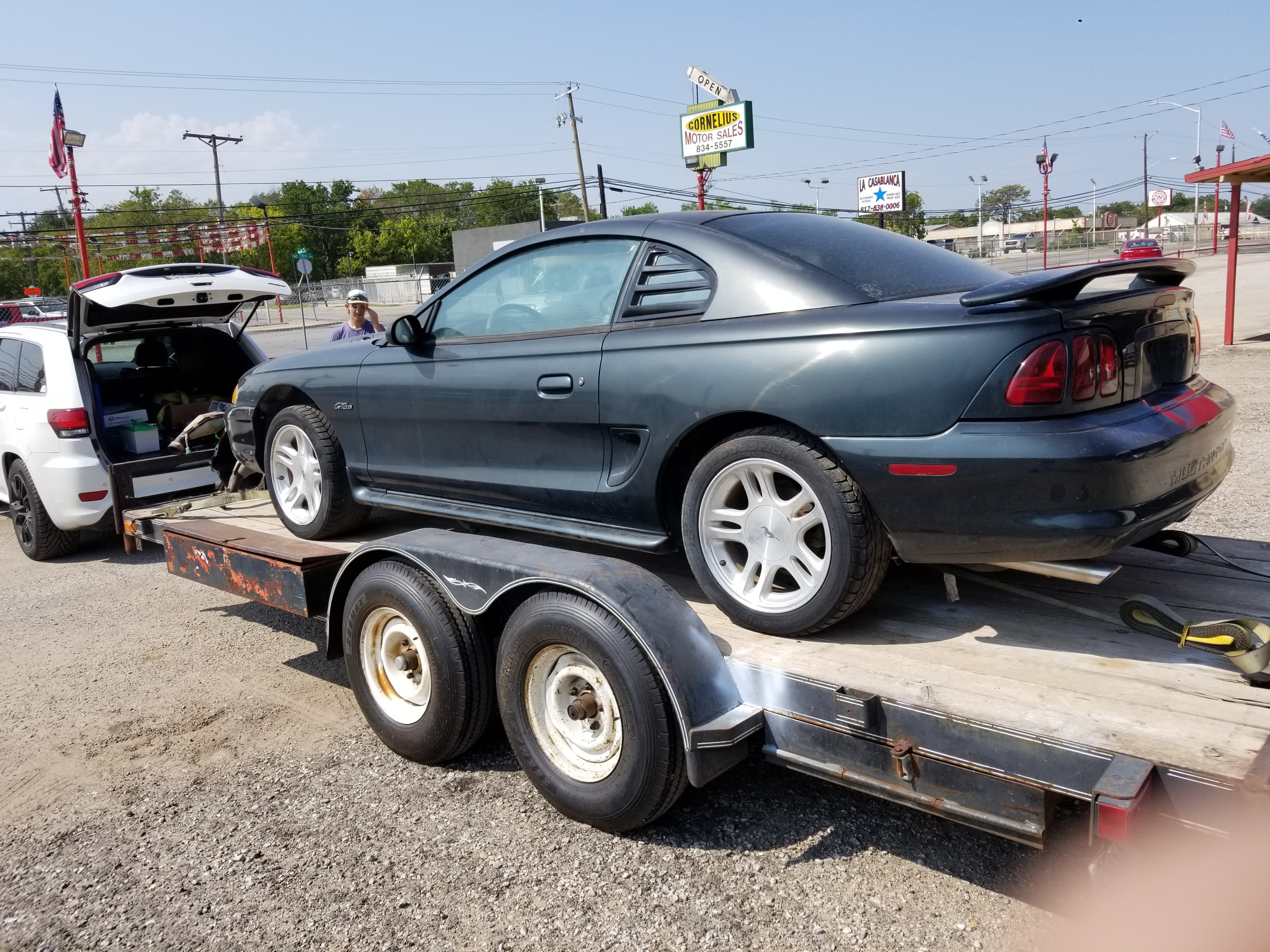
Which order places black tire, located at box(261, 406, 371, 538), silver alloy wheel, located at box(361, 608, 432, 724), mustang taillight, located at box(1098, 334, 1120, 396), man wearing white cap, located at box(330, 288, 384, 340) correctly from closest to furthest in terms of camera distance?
mustang taillight, located at box(1098, 334, 1120, 396), silver alloy wheel, located at box(361, 608, 432, 724), black tire, located at box(261, 406, 371, 538), man wearing white cap, located at box(330, 288, 384, 340)

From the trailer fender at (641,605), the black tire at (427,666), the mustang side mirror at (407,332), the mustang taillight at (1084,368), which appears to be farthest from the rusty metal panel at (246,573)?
the mustang taillight at (1084,368)

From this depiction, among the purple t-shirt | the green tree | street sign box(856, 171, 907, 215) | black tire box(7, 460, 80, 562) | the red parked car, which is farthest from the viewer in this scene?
the green tree

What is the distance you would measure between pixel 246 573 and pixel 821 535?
279cm

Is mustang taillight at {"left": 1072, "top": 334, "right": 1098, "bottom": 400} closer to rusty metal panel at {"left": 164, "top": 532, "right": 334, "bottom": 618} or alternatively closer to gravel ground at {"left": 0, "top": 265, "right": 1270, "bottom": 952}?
gravel ground at {"left": 0, "top": 265, "right": 1270, "bottom": 952}

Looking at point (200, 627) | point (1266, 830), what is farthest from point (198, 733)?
point (1266, 830)

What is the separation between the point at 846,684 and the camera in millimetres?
2730

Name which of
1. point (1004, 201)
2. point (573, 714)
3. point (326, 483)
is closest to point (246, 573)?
point (326, 483)

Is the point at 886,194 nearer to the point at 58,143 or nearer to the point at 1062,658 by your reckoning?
Result: the point at 58,143

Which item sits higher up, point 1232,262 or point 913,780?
point 1232,262

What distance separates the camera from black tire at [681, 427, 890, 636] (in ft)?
9.66

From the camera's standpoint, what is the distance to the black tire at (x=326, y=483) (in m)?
4.73

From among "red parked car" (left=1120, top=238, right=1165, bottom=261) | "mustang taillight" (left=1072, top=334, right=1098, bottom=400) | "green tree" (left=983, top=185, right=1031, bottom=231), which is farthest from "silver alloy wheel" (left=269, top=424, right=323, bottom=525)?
"green tree" (left=983, top=185, right=1031, bottom=231)

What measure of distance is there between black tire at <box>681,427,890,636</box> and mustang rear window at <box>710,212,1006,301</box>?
0.58 meters

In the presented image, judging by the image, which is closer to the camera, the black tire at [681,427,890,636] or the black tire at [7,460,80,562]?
the black tire at [681,427,890,636]
